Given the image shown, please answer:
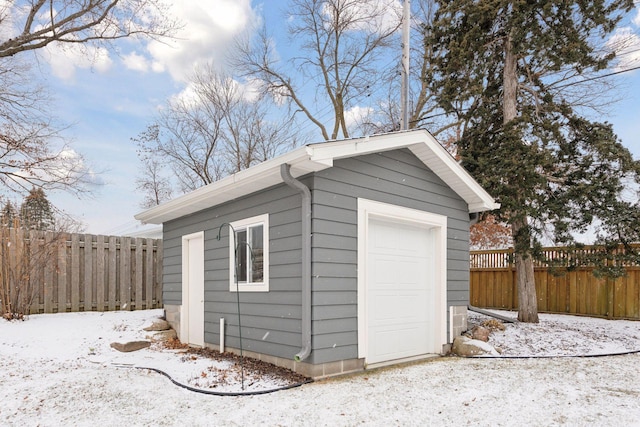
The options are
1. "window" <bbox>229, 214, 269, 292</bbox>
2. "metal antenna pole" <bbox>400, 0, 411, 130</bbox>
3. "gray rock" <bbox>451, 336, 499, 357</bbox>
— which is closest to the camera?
"window" <bbox>229, 214, 269, 292</bbox>

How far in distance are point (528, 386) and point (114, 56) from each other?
10.3 m

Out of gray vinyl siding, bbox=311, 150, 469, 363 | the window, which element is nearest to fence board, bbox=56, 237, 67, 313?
the window

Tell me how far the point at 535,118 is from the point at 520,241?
275 cm

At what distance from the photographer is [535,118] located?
9.12 meters

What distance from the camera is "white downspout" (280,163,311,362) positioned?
483 centimetres

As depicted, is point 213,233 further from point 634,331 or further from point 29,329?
point 634,331

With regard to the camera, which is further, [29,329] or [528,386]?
[29,329]

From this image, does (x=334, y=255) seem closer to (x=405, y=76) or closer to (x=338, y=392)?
(x=338, y=392)

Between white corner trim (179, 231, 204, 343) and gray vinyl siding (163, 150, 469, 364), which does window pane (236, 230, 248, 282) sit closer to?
gray vinyl siding (163, 150, 469, 364)

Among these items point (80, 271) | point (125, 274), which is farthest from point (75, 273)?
point (125, 274)

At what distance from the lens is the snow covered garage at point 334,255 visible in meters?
4.97

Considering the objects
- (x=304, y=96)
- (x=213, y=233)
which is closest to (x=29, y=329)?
(x=213, y=233)

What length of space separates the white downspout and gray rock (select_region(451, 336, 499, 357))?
118 inches

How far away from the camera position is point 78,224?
1036 centimetres
